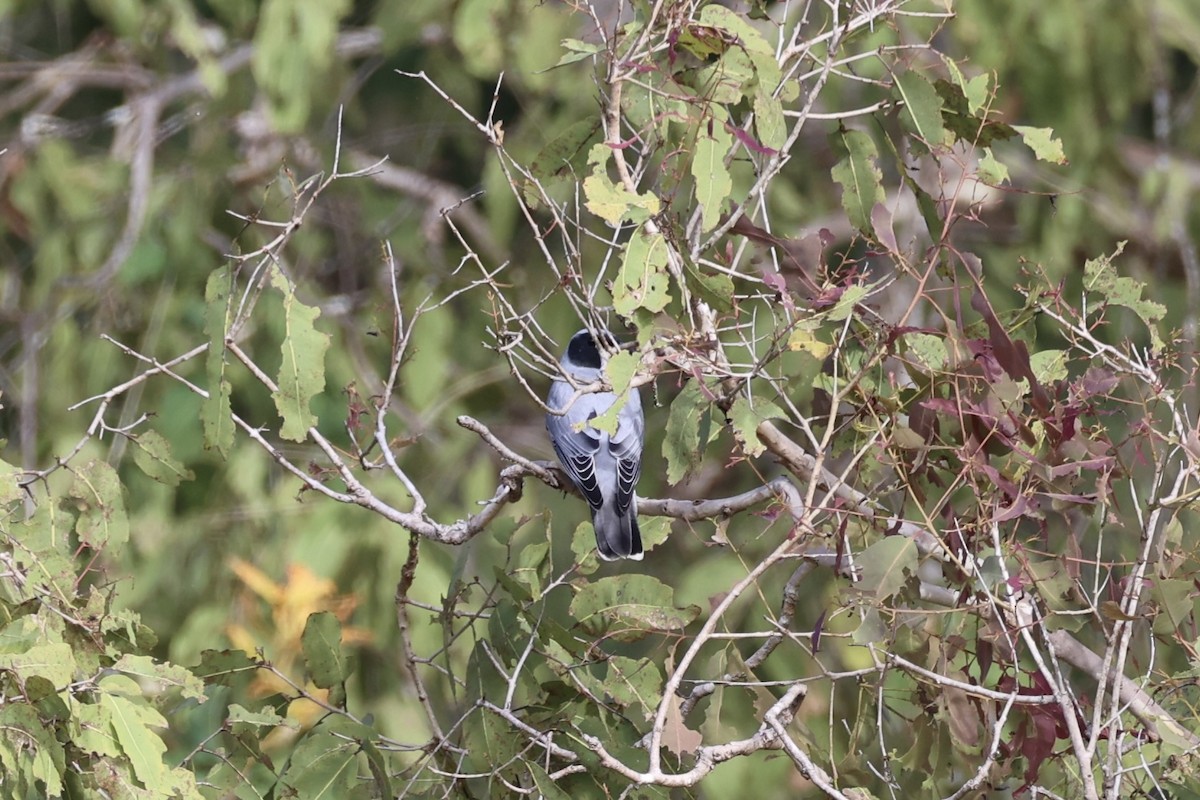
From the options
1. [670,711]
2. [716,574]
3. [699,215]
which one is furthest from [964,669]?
[716,574]

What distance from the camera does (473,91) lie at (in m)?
6.70

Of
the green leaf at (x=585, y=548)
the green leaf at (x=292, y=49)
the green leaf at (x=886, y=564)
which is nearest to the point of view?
the green leaf at (x=886, y=564)

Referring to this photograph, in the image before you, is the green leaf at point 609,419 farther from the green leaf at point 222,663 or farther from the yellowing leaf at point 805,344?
the green leaf at point 222,663

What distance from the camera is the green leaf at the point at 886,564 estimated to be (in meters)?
2.55

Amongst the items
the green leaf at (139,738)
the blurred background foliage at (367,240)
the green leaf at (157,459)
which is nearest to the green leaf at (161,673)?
the green leaf at (139,738)

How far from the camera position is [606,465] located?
450 cm

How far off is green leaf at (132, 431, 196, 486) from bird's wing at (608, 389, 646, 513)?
4.55 ft

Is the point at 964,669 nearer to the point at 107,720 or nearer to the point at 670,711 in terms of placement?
Result: the point at 670,711

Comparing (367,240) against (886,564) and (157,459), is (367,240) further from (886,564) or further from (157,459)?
(886,564)

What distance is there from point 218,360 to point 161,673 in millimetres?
567

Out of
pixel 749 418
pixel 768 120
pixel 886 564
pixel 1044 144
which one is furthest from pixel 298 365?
pixel 1044 144

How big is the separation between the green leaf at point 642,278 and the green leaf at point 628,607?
622mm

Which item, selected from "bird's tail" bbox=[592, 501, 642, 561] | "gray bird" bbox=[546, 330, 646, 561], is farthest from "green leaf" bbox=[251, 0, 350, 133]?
"bird's tail" bbox=[592, 501, 642, 561]

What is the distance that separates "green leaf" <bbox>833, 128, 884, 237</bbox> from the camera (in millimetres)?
3098
